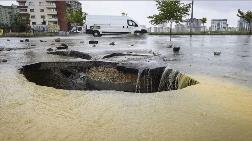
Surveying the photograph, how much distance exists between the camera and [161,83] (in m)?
9.80

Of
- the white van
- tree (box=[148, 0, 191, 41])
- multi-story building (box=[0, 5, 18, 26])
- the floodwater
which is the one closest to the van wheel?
the white van

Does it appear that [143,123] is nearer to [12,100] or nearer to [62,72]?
[12,100]

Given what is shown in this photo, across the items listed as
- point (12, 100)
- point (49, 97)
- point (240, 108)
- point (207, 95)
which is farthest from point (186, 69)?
point (12, 100)

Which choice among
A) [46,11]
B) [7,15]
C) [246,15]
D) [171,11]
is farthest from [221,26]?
[7,15]

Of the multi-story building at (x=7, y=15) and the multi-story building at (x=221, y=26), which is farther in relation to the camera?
the multi-story building at (x=7, y=15)

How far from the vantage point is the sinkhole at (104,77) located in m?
9.79

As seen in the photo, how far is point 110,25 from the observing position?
130 ft

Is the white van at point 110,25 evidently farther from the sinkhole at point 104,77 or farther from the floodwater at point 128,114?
the floodwater at point 128,114

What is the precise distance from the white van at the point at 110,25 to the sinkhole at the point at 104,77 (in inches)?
1105

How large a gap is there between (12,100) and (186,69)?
5.72 metres

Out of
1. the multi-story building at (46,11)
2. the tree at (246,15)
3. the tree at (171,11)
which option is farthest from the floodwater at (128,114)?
the multi-story building at (46,11)

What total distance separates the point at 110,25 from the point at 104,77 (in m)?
29.3

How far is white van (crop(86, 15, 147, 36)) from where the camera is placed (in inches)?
1558

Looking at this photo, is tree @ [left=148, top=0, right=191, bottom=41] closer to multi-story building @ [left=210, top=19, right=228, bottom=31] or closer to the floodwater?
multi-story building @ [left=210, top=19, right=228, bottom=31]
